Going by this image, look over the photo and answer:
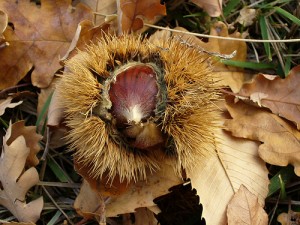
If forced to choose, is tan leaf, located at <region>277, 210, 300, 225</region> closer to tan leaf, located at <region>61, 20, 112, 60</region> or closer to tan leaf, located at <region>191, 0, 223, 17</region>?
tan leaf, located at <region>191, 0, 223, 17</region>

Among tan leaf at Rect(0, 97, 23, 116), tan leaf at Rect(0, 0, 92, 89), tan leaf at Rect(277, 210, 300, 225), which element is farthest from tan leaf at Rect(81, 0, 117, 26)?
tan leaf at Rect(277, 210, 300, 225)

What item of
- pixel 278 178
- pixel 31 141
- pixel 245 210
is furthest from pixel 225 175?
pixel 31 141

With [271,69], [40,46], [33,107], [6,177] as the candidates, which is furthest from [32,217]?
[271,69]

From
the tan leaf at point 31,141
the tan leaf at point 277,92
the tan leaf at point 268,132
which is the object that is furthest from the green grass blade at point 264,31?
the tan leaf at point 31,141

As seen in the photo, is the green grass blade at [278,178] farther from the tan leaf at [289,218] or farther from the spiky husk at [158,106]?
the spiky husk at [158,106]

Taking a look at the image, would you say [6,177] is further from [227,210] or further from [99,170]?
[227,210]
